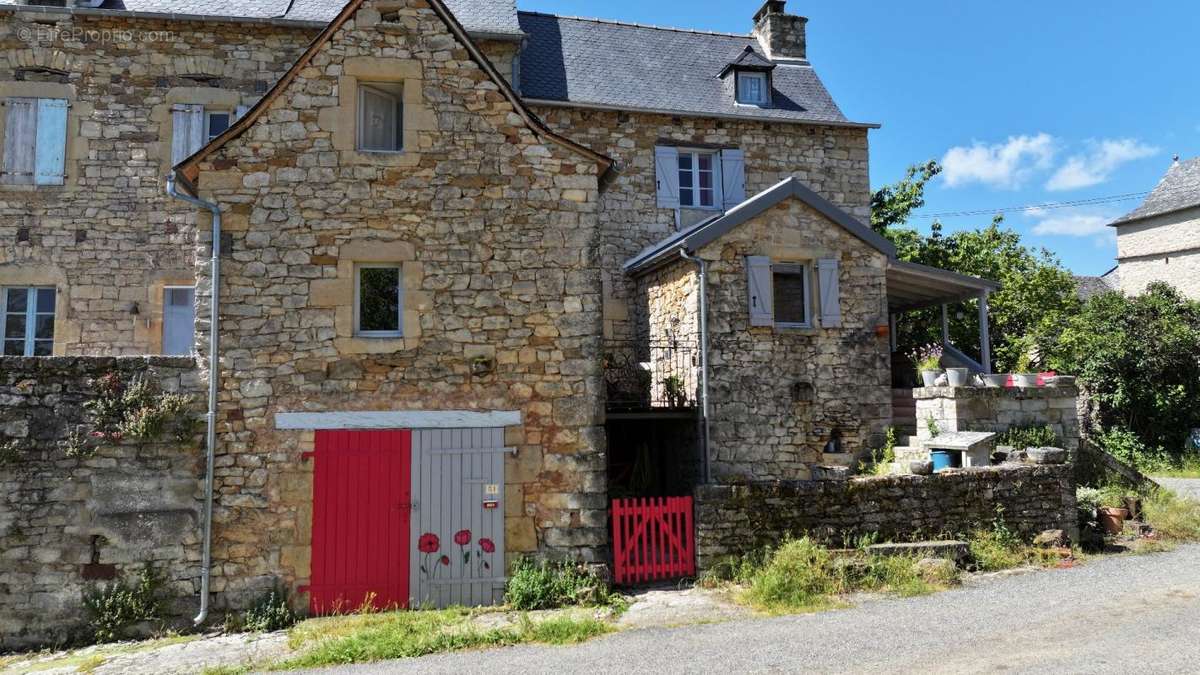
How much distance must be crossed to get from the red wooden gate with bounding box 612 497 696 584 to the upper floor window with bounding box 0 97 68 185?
32.2ft

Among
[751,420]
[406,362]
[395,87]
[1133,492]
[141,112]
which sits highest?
[141,112]

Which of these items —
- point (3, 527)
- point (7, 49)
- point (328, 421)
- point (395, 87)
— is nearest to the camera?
point (3, 527)

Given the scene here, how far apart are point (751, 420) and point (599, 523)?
11.8 ft

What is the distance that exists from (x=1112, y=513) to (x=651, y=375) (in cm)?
647

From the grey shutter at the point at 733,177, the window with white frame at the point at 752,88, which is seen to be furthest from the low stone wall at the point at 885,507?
the window with white frame at the point at 752,88

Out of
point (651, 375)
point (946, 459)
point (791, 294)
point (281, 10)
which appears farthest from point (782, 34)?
point (946, 459)

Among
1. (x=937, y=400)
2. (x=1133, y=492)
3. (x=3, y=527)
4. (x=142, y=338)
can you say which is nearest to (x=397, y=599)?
(x=3, y=527)

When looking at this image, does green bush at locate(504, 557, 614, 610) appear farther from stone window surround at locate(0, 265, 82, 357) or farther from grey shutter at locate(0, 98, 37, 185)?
grey shutter at locate(0, 98, 37, 185)

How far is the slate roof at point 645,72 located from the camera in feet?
45.9

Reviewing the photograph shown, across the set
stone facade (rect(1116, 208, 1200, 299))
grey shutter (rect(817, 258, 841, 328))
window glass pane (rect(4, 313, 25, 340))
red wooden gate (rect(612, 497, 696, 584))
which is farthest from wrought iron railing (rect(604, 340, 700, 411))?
stone facade (rect(1116, 208, 1200, 299))

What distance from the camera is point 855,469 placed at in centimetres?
1098

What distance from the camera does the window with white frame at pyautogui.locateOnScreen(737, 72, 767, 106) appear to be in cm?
1463

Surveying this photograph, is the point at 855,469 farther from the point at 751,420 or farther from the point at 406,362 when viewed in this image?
the point at 406,362

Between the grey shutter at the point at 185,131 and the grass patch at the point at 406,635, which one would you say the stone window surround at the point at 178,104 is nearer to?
the grey shutter at the point at 185,131
